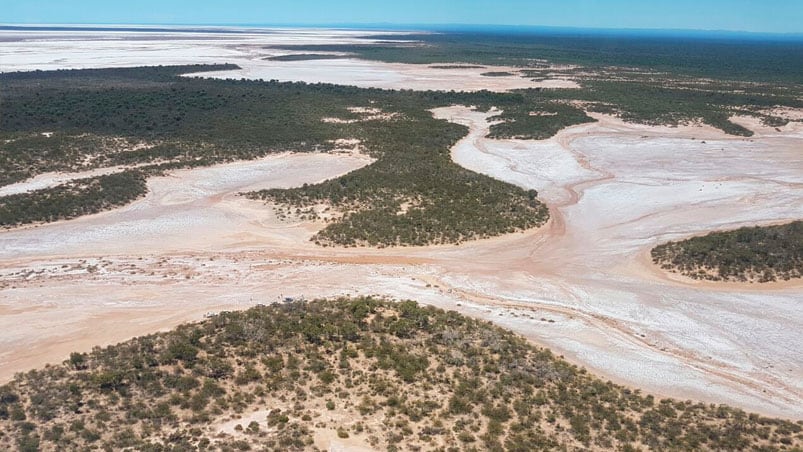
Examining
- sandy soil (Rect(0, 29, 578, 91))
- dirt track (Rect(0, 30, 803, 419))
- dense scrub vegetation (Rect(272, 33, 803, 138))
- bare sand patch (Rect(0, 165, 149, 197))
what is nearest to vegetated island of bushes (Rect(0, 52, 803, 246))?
dense scrub vegetation (Rect(272, 33, 803, 138))

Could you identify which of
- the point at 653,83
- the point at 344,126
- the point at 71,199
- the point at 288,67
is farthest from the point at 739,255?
the point at 288,67

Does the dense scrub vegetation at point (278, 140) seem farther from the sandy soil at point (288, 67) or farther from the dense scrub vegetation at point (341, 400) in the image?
the sandy soil at point (288, 67)

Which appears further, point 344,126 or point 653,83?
point 653,83

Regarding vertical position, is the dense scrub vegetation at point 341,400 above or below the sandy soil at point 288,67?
below

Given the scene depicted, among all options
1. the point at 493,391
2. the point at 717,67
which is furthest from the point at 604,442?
the point at 717,67

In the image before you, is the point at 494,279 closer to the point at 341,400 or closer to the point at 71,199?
the point at 341,400

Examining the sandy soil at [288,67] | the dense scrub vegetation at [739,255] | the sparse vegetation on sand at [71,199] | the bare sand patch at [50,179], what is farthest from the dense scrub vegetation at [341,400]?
the sandy soil at [288,67]

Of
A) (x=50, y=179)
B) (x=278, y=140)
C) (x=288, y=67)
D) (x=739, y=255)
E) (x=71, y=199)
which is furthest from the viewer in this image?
(x=288, y=67)
